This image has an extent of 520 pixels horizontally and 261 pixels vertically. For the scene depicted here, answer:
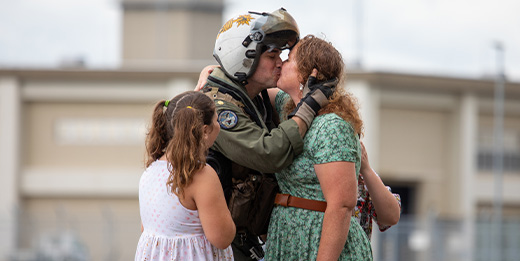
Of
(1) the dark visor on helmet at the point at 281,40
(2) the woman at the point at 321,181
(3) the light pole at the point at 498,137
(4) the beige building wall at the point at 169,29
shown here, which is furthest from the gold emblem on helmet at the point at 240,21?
(4) the beige building wall at the point at 169,29

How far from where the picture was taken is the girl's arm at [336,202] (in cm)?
395

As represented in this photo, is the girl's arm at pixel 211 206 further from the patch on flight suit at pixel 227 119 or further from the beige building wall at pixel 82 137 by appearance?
the beige building wall at pixel 82 137

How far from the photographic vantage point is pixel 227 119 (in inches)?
168

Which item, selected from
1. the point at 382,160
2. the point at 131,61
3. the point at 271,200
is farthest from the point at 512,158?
the point at 271,200

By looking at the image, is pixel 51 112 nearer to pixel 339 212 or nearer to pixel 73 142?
pixel 73 142

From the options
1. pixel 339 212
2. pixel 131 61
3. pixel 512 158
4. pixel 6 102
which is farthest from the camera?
pixel 131 61

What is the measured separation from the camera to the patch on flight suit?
13.9 ft

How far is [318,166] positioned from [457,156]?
2890 cm

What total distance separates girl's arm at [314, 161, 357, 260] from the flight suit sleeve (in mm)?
173

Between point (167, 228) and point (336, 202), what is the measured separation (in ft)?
2.60

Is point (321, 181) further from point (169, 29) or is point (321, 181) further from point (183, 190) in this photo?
A: point (169, 29)

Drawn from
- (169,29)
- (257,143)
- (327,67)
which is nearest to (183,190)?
(257,143)

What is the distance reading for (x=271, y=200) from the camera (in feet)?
14.2

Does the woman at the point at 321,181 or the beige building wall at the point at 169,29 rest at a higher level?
the beige building wall at the point at 169,29
